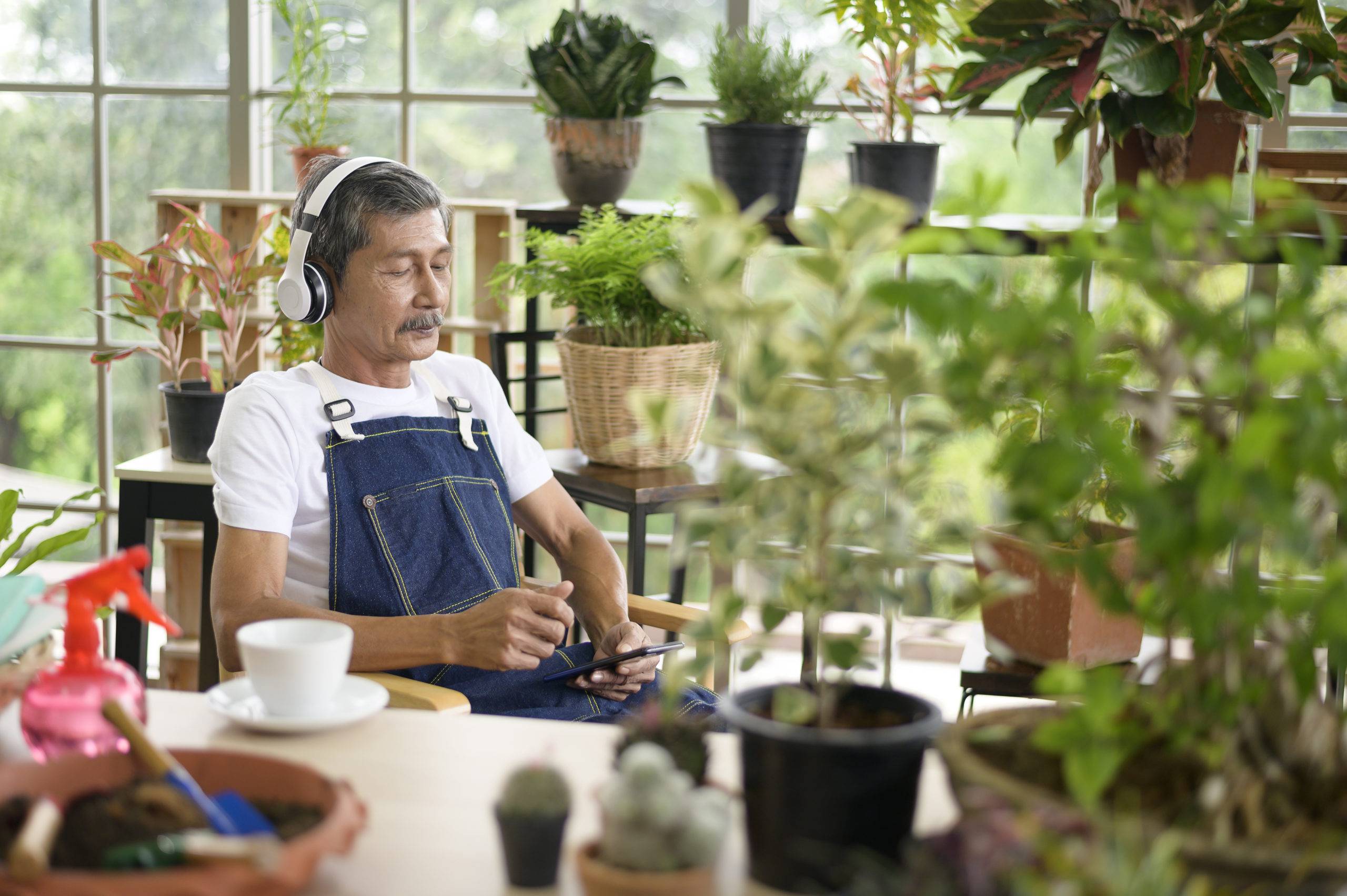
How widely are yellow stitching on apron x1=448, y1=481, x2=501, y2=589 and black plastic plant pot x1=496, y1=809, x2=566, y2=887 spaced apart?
1.15 metres

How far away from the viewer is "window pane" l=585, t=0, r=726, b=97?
3711 mm

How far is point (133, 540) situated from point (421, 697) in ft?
4.39

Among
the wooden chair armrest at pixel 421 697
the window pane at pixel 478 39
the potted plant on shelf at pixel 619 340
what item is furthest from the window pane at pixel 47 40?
the wooden chair armrest at pixel 421 697

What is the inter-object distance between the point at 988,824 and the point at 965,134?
317cm

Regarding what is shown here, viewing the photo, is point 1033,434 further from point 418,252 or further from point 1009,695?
point 418,252

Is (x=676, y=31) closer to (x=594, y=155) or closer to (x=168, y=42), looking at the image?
(x=594, y=155)

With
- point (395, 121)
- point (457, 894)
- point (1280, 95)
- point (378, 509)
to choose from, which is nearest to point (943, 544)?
point (457, 894)

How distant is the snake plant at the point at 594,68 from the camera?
3023 millimetres

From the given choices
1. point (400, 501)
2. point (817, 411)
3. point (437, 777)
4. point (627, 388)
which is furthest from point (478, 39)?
point (817, 411)

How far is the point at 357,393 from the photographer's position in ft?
6.95

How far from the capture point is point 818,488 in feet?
3.07

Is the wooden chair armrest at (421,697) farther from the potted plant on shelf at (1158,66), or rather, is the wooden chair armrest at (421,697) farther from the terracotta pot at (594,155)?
the terracotta pot at (594,155)

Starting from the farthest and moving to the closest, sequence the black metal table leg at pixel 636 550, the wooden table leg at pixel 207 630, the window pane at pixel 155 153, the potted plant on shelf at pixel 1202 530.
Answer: the window pane at pixel 155 153, the wooden table leg at pixel 207 630, the black metal table leg at pixel 636 550, the potted plant on shelf at pixel 1202 530

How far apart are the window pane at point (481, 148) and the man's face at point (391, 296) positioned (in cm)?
176
